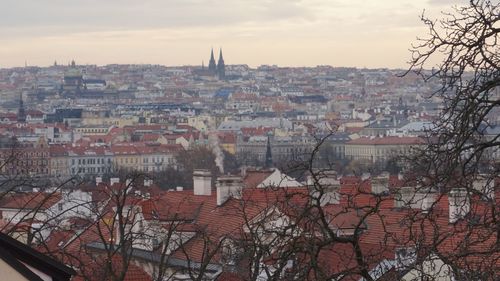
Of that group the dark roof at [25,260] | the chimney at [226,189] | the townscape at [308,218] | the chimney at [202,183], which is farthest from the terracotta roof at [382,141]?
the dark roof at [25,260]

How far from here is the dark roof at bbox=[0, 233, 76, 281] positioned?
21.0 feet

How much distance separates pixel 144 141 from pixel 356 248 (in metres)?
146

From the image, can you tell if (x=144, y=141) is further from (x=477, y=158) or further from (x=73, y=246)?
(x=477, y=158)

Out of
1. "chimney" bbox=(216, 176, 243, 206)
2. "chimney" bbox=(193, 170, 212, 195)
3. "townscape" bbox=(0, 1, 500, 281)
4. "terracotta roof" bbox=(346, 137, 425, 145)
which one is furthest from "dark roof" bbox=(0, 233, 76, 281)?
"terracotta roof" bbox=(346, 137, 425, 145)

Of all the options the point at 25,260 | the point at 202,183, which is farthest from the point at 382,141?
the point at 25,260

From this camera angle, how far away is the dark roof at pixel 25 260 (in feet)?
21.0

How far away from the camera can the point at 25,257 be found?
6.52 meters

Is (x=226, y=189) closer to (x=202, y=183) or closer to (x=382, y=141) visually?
(x=202, y=183)

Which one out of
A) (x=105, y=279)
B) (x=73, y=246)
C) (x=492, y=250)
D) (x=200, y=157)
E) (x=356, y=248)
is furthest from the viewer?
(x=200, y=157)

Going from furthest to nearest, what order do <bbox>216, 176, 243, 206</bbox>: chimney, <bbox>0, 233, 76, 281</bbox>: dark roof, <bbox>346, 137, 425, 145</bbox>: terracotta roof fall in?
<bbox>346, 137, 425, 145</bbox>: terracotta roof
<bbox>216, 176, 243, 206</bbox>: chimney
<bbox>0, 233, 76, 281</bbox>: dark roof

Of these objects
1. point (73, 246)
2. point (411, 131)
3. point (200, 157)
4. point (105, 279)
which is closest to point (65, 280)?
→ point (105, 279)

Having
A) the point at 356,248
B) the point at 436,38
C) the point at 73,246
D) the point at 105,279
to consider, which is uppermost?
the point at 436,38

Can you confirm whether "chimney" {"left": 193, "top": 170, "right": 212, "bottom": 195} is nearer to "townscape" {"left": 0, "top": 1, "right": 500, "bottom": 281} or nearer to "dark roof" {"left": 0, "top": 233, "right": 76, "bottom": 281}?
"townscape" {"left": 0, "top": 1, "right": 500, "bottom": 281}

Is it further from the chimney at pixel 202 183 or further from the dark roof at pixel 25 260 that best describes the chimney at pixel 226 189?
the dark roof at pixel 25 260
